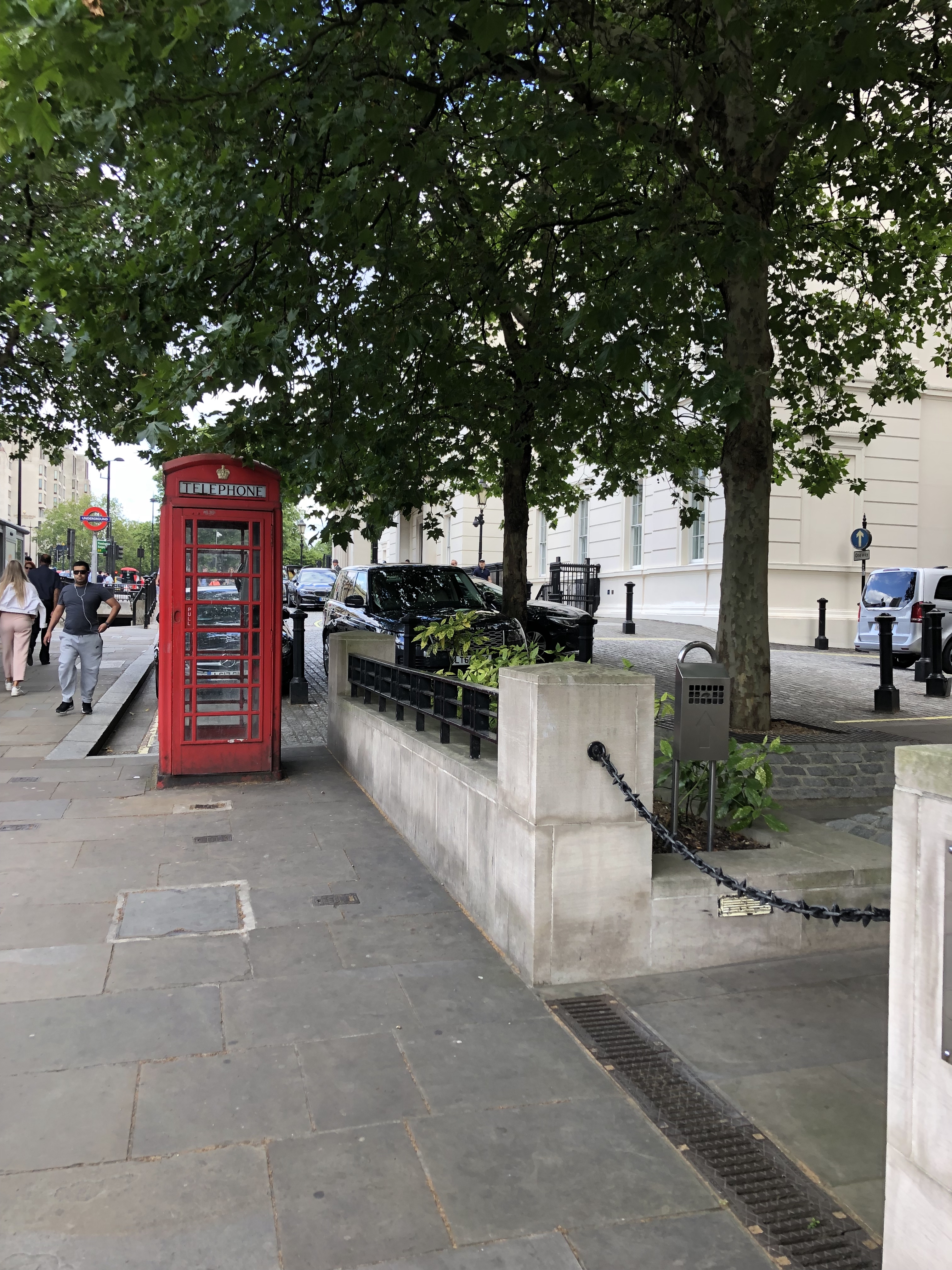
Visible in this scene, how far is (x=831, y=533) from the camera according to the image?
23266mm

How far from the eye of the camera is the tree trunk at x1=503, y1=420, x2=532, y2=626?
13.4 m

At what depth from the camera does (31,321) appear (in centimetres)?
841

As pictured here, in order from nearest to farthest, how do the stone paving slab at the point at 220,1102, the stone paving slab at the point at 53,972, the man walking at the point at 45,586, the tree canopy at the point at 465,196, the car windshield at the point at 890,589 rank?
the stone paving slab at the point at 220,1102 → the stone paving slab at the point at 53,972 → the tree canopy at the point at 465,196 → the man walking at the point at 45,586 → the car windshield at the point at 890,589

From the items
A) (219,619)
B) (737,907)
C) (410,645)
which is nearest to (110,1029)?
(737,907)

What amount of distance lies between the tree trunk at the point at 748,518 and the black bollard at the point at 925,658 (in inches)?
265

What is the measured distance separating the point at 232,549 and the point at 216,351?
161 centimetres

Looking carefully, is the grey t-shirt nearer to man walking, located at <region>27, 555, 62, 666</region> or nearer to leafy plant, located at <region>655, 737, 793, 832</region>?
man walking, located at <region>27, 555, 62, 666</region>

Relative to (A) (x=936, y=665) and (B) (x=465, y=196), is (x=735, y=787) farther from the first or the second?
(A) (x=936, y=665)

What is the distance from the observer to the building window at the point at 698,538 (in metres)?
24.0

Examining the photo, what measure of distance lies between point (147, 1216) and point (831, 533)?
22975 millimetres

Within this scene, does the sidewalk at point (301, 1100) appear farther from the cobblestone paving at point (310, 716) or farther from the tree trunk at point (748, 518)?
the cobblestone paving at point (310, 716)

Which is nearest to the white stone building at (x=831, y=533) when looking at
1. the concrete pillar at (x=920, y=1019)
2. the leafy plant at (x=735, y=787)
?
the leafy plant at (x=735, y=787)

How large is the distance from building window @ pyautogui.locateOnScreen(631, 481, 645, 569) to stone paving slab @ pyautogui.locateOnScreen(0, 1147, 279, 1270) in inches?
1020

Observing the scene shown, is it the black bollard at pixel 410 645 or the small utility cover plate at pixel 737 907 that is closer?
the small utility cover plate at pixel 737 907
